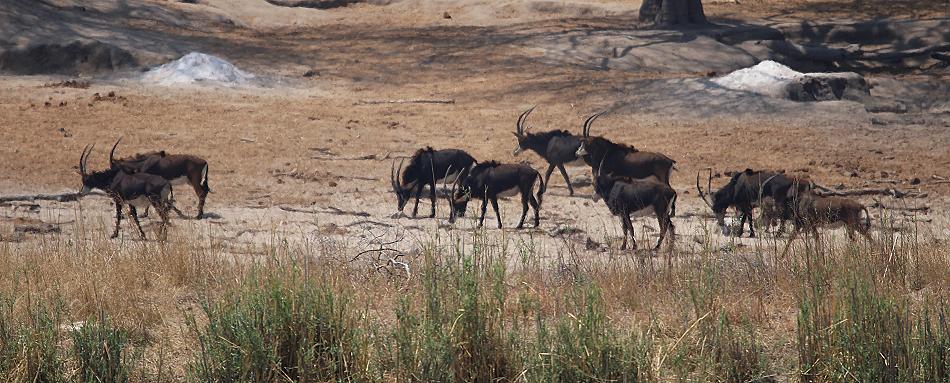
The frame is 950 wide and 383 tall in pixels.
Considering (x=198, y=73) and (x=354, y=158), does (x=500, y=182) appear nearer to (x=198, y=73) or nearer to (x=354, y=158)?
(x=354, y=158)

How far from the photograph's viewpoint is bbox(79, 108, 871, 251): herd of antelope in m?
10.3

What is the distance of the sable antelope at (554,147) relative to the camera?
44.8ft

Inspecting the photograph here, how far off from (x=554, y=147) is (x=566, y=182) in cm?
50

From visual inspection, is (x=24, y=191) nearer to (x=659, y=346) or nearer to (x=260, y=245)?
(x=260, y=245)

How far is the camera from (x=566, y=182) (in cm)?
1409

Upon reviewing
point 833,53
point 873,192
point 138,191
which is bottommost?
point 873,192

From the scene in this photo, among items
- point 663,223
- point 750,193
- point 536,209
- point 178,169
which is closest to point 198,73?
point 178,169

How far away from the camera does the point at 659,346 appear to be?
6.03m

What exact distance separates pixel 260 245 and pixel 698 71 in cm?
1229

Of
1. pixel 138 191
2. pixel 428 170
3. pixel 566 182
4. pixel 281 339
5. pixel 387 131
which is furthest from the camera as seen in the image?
pixel 387 131

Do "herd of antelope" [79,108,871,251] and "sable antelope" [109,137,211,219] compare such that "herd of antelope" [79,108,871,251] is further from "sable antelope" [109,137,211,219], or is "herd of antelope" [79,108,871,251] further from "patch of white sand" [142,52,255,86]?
"patch of white sand" [142,52,255,86]

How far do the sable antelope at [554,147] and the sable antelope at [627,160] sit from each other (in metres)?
0.56

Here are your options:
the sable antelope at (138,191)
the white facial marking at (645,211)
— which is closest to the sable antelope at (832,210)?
the white facial marking at (645,211)

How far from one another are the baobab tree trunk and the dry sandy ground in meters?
2.85
